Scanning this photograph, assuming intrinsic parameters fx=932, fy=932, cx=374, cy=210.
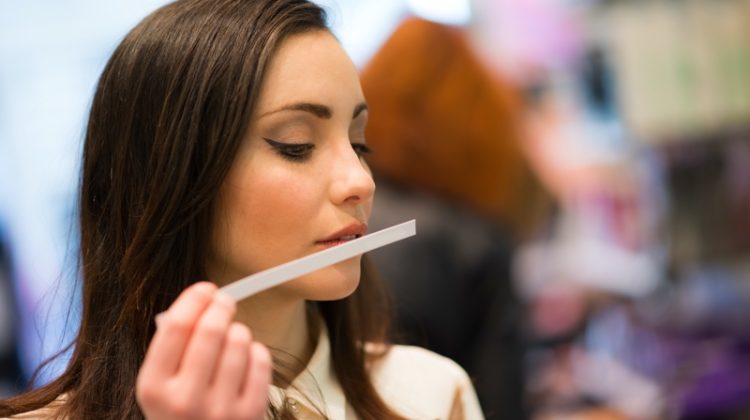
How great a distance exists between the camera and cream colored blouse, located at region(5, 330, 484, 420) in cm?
99

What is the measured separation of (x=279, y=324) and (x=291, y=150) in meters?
0.20

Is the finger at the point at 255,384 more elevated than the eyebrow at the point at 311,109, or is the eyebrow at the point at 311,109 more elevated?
the eyebrow at the point at 311,109

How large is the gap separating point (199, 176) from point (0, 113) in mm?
1328

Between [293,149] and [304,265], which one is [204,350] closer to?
[304,265]

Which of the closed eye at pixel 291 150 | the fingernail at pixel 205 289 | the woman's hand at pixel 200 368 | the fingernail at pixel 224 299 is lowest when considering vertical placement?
the woman's hand at pixel 200 368

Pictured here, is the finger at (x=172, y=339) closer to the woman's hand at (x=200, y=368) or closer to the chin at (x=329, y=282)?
the woman's hand at (x=200, y=368)

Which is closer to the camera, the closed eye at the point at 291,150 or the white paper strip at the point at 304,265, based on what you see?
the white paper strip at the point at 304,265

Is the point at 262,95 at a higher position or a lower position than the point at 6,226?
higher

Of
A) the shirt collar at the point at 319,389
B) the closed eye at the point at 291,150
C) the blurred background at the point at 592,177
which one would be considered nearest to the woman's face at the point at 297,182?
the closed eye at the point at 291,150

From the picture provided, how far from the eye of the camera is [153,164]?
0.93m

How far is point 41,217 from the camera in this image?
211 centimetres

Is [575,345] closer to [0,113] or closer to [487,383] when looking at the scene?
[487,383]

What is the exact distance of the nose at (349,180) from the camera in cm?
91

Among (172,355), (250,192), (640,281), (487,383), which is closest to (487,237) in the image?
(487,383)
